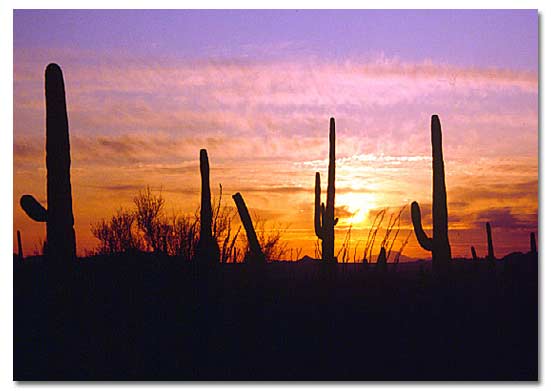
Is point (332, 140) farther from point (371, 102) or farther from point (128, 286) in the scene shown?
point (128, 286)

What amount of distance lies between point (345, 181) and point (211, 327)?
1822 mm

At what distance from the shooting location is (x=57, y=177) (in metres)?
9.24

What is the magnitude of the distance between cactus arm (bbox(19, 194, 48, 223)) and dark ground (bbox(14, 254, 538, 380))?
0.35 metres

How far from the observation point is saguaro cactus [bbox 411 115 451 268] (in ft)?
30.9

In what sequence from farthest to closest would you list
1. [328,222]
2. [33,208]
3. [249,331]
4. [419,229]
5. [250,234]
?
[328,222], [250,234], [419,229], [33,208], [249,331]

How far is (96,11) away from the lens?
29.1ft

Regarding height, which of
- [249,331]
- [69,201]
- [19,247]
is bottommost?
[249,331]

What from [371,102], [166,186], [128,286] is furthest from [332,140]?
[128,286]

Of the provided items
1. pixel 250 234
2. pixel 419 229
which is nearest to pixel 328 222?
pixel 250 234

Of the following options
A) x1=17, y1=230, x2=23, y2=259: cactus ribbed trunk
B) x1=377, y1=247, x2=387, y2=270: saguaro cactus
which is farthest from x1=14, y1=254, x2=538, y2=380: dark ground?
x1=377, y1=247, x2=387, y2=270: saguaro cactus

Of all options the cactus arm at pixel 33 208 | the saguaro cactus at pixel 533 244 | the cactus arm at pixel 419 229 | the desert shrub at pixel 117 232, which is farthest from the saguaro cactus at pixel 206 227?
the saguaro cactus at pixel 533 244

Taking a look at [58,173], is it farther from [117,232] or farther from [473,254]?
[473,254]

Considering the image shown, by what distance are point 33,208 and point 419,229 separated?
9.97ft

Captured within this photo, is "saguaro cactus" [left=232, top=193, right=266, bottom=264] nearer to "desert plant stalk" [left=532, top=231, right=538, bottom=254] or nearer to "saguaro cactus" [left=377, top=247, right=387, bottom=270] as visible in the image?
"saguaro cactus" [left=377, top=247, right=387, bottom=270]
